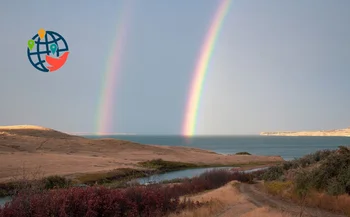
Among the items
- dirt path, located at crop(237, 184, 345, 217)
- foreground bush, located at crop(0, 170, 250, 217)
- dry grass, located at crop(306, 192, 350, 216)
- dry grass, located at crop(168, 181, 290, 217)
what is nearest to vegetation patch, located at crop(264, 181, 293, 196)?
dirt path, located at crop(237, 184, 345, 217)

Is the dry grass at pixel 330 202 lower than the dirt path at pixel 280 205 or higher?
higher

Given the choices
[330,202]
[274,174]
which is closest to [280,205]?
[330,202]

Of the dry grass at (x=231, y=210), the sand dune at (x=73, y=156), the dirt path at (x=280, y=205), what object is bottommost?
the sand dune at (x=73, y=156)

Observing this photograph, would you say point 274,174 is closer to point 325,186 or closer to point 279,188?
point 279,188

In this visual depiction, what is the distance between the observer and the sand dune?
53.3m

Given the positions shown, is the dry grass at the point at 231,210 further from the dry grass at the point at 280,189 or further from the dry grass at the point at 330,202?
the dry grass at the point at 330,202

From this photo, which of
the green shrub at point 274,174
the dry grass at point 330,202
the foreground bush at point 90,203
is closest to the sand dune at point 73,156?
the green shrub at point 274,174

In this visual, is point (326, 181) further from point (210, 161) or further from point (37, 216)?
point (210, 161)

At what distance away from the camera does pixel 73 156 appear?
7075cm

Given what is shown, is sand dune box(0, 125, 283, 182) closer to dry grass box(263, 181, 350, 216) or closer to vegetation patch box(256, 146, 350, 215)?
dry grass box(263, 181, 350, 216)

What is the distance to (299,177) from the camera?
64.8 feet

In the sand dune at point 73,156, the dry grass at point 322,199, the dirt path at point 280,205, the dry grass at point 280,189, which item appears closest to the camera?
the dirt path at point 280,205

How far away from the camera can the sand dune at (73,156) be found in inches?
2098

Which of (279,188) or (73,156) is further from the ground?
(279,188)
